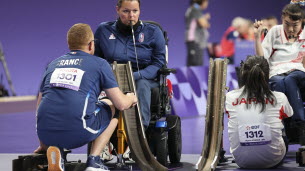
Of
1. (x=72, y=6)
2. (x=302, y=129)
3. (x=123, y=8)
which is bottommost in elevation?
(x=302, y=129)

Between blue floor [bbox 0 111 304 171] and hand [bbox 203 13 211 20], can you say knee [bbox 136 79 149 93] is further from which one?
hand [bbox 203 13 211 20]

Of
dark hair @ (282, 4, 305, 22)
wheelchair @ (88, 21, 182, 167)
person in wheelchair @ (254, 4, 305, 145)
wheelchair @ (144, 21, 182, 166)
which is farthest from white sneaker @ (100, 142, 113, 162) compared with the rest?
dark hair @ (282, 4, 305, 22)

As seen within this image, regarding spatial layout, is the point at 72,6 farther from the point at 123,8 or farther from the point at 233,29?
the point at 123,8

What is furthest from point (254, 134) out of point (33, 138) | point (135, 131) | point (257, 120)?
point (33, 138)

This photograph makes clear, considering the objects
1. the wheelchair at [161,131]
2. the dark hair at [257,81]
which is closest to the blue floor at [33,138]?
the wheelchair at [161,131]

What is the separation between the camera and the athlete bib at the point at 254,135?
5.16 meters

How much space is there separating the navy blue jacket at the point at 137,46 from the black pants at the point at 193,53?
24.5 ft

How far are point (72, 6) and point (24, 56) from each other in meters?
1.48

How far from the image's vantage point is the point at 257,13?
1398 cm

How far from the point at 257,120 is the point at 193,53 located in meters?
8.26

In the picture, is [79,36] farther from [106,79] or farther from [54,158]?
[54,158]

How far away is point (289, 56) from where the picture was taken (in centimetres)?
607

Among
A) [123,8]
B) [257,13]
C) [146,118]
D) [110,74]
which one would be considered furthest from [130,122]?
[257,13]

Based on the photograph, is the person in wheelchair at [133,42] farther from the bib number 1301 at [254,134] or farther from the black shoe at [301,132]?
the black shoe at [301,132]
